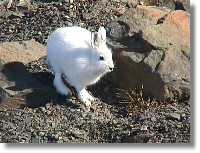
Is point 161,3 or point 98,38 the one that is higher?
point 161,3

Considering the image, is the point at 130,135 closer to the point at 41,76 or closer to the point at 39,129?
the point at 39,129

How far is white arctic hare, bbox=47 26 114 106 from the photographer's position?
568 centimetres

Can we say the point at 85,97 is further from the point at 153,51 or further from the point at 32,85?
the point at 153,51

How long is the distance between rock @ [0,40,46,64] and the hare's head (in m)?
1.03

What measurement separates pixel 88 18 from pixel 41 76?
1.23 metres

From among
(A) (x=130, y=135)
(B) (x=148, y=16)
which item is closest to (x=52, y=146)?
(A) (x=130, y=135)

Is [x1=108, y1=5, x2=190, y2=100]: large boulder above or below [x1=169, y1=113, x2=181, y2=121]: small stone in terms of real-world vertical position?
above

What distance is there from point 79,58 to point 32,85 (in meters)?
0.58

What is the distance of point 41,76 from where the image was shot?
6316mm

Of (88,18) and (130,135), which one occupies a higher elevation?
(88,18)

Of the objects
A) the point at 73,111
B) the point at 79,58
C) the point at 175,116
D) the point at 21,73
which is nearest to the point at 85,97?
the point at 73,111

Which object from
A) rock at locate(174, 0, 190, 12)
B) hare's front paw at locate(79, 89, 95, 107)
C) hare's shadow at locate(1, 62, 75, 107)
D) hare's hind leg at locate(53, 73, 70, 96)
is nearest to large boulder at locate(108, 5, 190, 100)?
hare's front paw at locate(79, 89, 95, 107)

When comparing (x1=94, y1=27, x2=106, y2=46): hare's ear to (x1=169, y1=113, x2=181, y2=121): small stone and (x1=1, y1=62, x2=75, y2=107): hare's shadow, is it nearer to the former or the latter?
(x1=1, y1=62, x2=75, y2=107): hare's shadow

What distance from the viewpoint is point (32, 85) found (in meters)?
6.04
